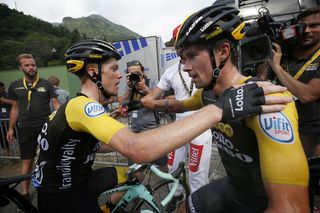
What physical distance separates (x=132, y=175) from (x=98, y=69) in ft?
3.77

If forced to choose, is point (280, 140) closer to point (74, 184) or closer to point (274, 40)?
point (74, 184)

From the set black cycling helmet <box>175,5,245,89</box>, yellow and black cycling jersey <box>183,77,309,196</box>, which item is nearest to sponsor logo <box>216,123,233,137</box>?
yellow and black cycling jersey <box>183,77,309,196</box>

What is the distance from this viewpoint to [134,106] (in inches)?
119

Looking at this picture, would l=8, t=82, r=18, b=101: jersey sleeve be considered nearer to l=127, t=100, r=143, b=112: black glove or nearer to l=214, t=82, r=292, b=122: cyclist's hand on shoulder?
l=127, t=100, r=143, b=112: black glove

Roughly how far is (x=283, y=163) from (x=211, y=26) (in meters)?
0.99

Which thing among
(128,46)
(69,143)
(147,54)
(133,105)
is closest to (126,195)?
(69,143)

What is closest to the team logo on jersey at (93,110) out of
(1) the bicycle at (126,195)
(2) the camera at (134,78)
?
(1) the bicycle at (126,195)

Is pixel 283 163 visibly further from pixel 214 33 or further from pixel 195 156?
pixel 195 156

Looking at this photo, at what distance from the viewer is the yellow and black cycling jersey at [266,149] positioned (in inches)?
48.9

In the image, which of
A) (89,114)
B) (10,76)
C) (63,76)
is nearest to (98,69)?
(89,114)

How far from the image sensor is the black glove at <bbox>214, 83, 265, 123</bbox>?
1.28 meters

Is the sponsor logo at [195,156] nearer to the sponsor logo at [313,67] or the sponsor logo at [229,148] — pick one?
the sponsor logo at [229,148]

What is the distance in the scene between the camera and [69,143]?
6.13 ft

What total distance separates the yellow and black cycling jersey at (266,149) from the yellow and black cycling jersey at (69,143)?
0.81m
